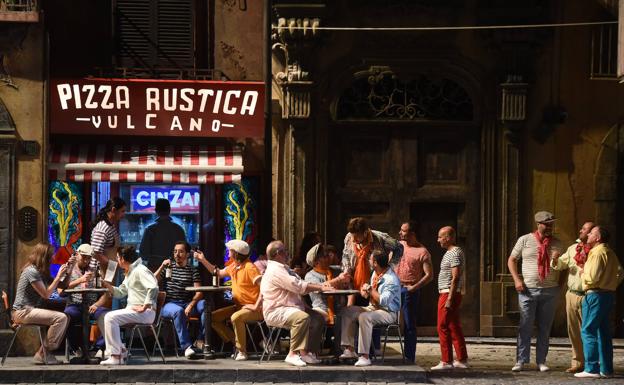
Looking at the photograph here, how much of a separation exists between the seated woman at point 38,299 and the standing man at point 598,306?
5.92 m

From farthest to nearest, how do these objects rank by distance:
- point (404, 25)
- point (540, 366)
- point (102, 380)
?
point (404, 25) < point (540, 366) < point (102, 380)

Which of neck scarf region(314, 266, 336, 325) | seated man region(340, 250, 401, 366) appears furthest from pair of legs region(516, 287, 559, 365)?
neck scarf region(314, 266, 336, 325)

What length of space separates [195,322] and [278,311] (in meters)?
1.99

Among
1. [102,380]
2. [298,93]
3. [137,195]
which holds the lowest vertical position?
[102,380]

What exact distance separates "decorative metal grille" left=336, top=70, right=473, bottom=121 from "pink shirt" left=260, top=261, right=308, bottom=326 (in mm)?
5612

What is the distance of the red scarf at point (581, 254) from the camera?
59.7 ft

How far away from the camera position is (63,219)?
69.4 ft

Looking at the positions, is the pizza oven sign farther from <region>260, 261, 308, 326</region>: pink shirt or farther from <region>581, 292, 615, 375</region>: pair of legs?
<region>581, 292, 615, 375</region>: pair of legs

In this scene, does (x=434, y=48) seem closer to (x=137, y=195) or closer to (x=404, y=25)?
(x=404, y=25)

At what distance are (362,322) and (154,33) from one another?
677cm

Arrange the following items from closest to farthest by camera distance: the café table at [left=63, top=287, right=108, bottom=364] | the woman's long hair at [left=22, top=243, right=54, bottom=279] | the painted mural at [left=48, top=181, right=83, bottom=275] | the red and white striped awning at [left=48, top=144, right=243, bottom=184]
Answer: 1. the woman's long hair at [left=22, top=243, right=54, bottom=279]
2. the café table at [left=63, top=287, right=108, bottom=364]
3. the red and white striped awning at [left=48, top=144, right=243, bottom=184]
4. the painted mural at [left=48, top=181, right=83, bottom=275]

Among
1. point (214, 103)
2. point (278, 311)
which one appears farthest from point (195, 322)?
point (214, 103)

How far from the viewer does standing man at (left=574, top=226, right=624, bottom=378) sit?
17828mm

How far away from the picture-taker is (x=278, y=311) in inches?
693
